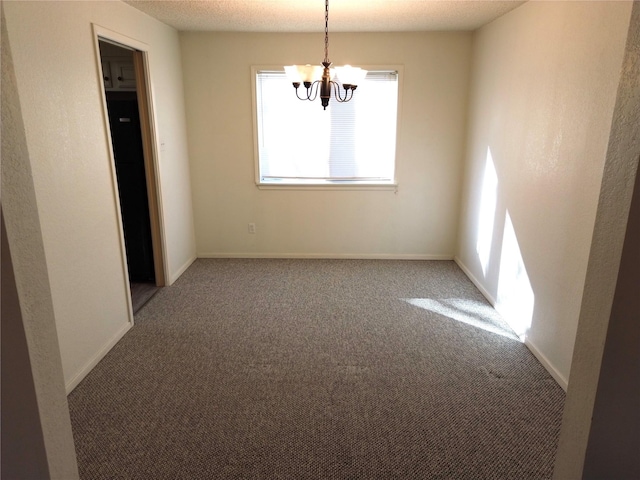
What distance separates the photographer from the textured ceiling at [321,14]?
10.8 ft

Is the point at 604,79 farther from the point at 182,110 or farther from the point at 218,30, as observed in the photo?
the point at 182,110

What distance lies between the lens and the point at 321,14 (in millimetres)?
3637

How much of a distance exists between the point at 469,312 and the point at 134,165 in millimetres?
3338

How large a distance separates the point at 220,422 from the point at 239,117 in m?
3.37

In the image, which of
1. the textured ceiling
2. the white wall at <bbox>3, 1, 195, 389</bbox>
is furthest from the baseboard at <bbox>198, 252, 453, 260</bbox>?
the textured ceiling

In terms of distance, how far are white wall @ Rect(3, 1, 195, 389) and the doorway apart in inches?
22.5

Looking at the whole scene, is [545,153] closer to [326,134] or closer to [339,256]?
[326,134]

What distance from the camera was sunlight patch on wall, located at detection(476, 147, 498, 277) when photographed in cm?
376

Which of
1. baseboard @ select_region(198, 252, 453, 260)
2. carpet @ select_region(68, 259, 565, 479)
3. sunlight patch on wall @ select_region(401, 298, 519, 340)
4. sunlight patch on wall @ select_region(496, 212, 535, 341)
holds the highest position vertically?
sunlight patch on wall @ select_region(496, 212, 535, 341)

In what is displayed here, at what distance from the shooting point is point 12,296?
83 cm

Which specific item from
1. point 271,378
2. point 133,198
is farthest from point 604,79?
point 133,198

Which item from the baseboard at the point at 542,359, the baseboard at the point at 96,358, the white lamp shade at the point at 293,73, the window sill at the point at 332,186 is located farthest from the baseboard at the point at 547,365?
the baseboard at the point at 96,358

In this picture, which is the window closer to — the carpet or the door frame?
the door frame

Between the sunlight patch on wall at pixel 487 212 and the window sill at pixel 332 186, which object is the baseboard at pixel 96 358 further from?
the sunlight patch on wall at pixel 487 212
